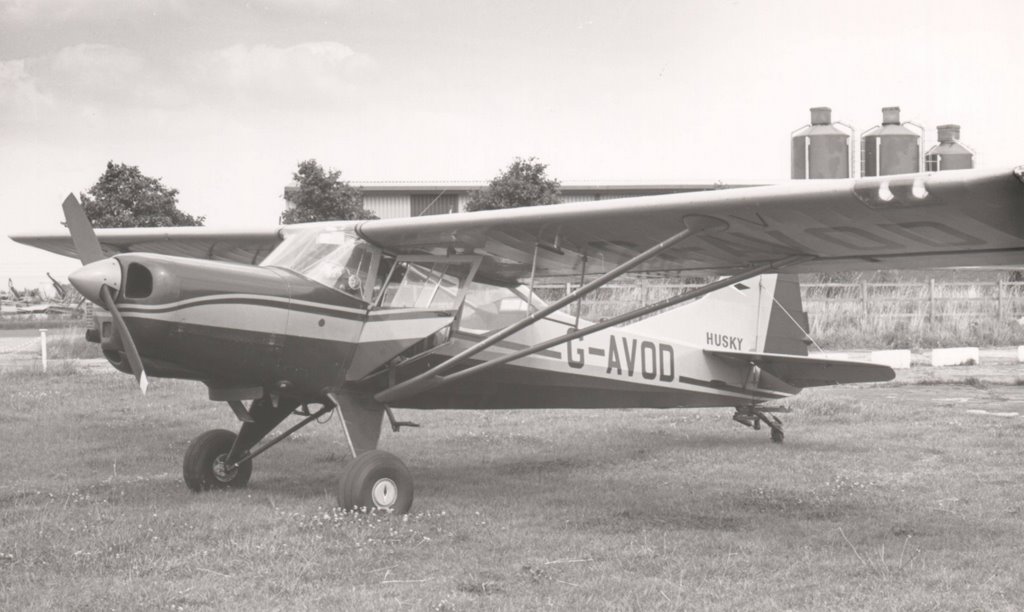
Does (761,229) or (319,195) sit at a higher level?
(319,195)

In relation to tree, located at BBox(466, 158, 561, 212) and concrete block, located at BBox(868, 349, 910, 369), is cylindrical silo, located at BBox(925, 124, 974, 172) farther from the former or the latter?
concrete block, located at BBox(868, 349, 910, 369)

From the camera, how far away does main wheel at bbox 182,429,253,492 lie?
812cm

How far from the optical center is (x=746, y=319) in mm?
10703

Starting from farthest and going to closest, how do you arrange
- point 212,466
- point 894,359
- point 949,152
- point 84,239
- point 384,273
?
point 949,152 < point 894,359 < point 212,466 < point 384,273 < point 84,239

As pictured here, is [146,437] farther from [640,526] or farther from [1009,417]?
[1009,417]

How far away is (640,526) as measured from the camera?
6.73m

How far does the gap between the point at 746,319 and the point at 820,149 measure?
103 feet

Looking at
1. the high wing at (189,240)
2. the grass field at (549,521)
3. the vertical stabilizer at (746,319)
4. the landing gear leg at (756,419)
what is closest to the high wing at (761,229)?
the high wing at (189,240)

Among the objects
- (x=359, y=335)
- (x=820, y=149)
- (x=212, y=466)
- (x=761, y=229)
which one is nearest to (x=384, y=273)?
(x=359, y=335)

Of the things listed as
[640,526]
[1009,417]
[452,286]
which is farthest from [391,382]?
[1009,417]

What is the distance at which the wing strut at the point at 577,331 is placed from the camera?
681 centimetres

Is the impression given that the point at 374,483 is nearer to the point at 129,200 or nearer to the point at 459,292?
the point at 459,292

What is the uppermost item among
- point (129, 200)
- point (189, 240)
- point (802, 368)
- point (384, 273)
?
point (129, 200)

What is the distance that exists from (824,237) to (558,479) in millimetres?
3183
